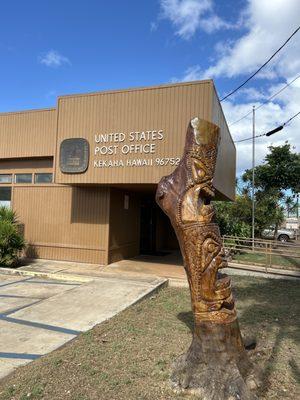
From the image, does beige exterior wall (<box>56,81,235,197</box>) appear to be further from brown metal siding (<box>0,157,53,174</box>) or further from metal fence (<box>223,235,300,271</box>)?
metal fence (<box>223,235,300,271</box>)

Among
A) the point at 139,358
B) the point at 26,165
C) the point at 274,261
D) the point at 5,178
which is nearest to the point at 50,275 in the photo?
the point at 26,165

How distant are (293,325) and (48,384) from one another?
410cm

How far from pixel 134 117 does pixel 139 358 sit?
Result: 7.30 m

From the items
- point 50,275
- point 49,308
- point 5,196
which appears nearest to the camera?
point 49,308

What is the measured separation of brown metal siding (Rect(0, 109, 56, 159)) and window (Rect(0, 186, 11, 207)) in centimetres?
116

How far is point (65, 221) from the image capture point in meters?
12.6

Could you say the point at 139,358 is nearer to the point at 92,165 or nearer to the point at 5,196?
the point at 92,165

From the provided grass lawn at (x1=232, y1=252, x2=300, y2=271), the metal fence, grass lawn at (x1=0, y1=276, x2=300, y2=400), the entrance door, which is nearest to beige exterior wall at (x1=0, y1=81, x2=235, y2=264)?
the entrance door

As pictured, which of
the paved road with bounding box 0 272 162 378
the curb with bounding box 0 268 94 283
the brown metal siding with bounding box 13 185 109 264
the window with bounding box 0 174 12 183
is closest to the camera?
Result: the paved road with bounding box 0 272 162 378

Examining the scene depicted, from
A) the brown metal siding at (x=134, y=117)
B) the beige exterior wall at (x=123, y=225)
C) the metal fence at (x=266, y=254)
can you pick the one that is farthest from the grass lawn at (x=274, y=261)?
the brown metal siding at (x=134, y=117)

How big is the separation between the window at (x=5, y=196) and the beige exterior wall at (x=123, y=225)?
13.4 feet

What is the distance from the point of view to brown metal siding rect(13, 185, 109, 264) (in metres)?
12.1

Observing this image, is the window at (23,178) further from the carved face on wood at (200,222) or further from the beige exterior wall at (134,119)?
the carved face on wood at (200,222)

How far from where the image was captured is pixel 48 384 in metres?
4.12
